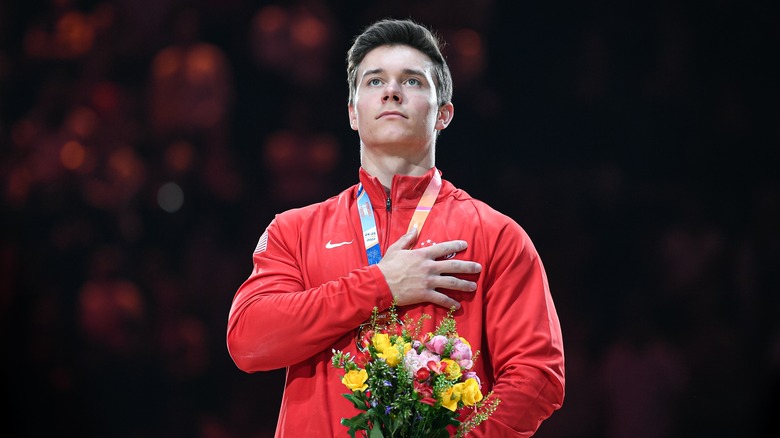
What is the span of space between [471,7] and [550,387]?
95.8 inches

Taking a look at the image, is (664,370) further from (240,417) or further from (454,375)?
(454,375)

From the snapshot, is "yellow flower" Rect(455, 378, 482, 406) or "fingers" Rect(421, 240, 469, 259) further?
"fingers" Rect(421, 240, 469, 259)

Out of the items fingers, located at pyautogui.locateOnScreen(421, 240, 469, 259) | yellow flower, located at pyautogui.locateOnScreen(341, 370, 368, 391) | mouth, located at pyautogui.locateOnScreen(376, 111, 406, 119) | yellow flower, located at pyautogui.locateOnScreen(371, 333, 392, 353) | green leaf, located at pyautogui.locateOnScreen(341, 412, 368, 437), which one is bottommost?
green leaf, located at pyautogui.locateOnScreen(341, 412, 368, 437)

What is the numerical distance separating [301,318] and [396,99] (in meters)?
0.68

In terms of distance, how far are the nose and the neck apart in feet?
0.50

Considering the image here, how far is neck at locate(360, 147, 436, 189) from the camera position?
261cm

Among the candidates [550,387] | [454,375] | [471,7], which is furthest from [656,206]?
[454,375]

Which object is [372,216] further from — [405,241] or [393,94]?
[393,94]

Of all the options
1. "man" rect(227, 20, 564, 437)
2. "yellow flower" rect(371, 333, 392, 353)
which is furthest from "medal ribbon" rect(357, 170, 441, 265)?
"yellow flower" rect(371, 333, 392, 353)

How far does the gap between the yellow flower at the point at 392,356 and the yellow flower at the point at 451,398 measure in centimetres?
11

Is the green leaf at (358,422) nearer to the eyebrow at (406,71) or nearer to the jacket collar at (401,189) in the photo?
the jacket collar at (401,189)

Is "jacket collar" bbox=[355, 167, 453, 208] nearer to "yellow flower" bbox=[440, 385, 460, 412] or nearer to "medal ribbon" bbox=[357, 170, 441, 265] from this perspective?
"medal ribbon" bbox=[357, 170, 441, 265]

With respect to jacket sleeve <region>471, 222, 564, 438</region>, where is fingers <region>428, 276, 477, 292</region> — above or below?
above

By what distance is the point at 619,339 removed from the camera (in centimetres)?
414
